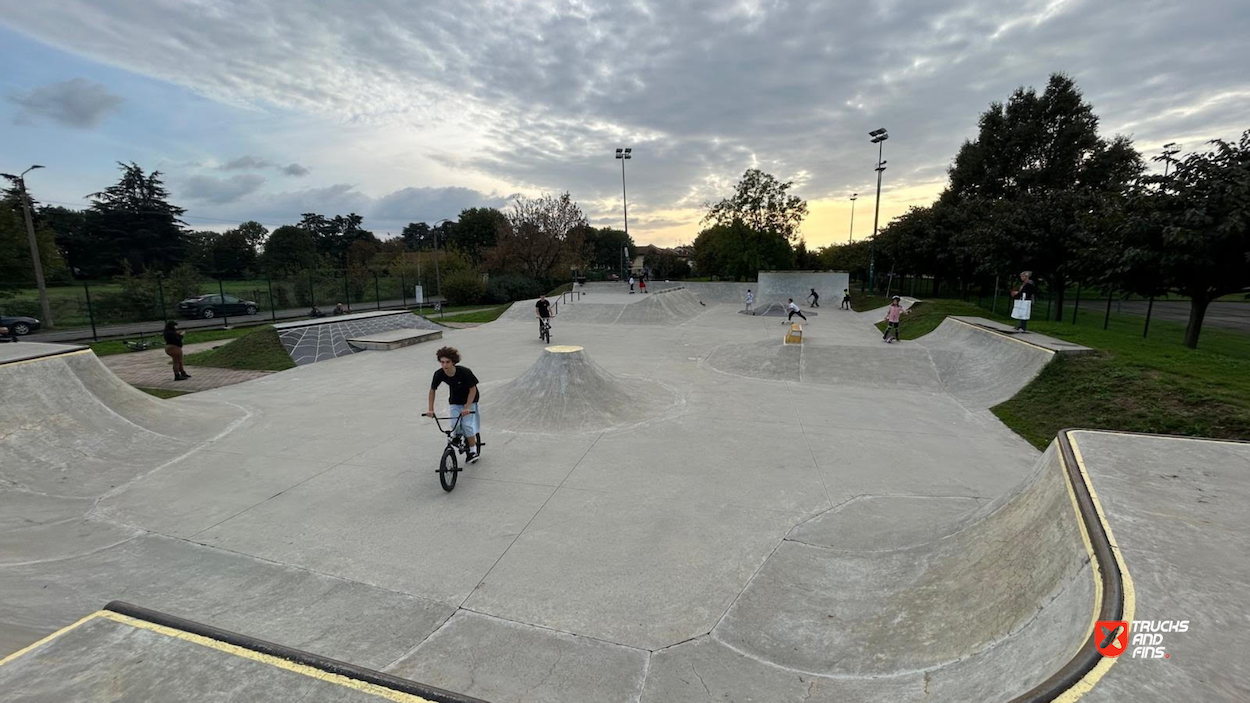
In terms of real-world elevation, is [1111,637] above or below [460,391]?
below

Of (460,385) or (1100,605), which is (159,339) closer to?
(460,385)

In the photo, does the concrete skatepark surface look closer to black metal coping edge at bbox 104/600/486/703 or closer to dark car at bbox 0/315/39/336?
black metal coping edge at bbox 104/600/486/703

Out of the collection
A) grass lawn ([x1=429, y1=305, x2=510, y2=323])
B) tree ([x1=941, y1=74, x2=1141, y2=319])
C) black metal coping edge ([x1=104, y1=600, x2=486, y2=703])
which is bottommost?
grass lawn ([x1=429, y1=305, x2=510, y2=323])

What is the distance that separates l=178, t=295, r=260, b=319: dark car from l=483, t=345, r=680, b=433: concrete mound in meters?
26.4

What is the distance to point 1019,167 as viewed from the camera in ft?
130

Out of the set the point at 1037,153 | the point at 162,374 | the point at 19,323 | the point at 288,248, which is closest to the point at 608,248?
the point at 288,248

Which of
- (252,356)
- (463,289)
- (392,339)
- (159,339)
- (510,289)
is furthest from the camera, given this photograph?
(510,289)

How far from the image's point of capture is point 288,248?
73.5m

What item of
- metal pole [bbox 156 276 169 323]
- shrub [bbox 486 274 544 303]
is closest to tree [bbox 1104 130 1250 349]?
shrub [bbox 486 274 544 303]

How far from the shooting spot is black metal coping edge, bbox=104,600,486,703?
2436 mm

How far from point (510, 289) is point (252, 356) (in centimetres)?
2669

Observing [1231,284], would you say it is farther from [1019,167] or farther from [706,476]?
[1019,167]

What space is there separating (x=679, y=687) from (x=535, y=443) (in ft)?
16.6

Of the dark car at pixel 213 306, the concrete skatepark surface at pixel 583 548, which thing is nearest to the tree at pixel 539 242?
the dark car at pixel 213 306
